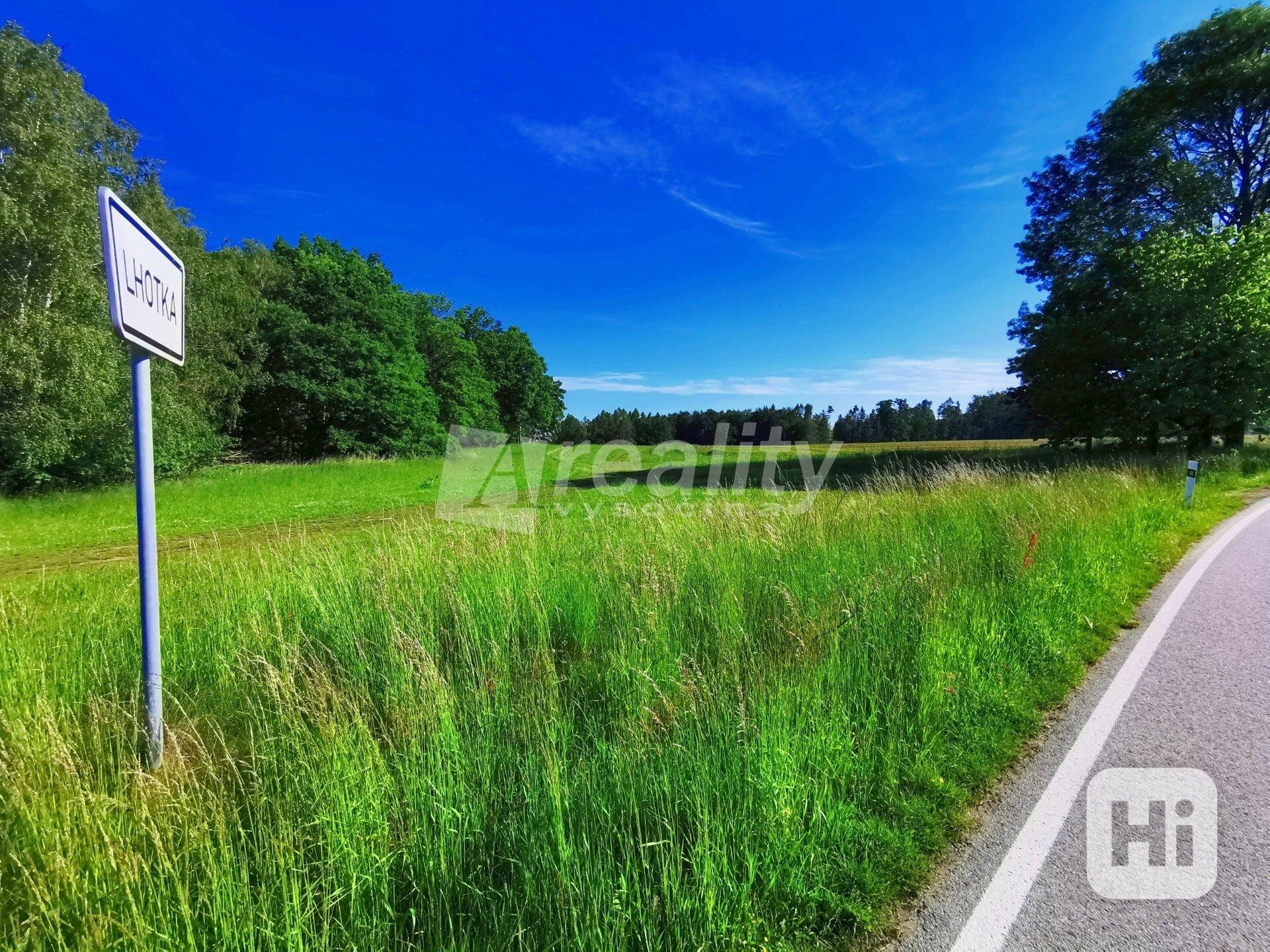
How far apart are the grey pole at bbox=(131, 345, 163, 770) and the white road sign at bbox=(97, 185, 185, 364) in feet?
0.51

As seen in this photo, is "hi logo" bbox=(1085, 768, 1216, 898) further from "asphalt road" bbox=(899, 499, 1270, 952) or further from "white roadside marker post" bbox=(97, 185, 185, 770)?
"white roadside marker post" bbox=(97, 185, 185, 770)

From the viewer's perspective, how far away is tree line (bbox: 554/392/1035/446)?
8619cm

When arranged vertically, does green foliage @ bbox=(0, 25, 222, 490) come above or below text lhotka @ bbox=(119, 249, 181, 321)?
above

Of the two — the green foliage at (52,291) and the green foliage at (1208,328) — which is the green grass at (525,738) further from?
the green foliage at (1208,328)

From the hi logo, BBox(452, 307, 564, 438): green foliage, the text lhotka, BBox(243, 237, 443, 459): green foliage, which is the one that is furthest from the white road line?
BBox(452, 307, 564, 438): green foliage

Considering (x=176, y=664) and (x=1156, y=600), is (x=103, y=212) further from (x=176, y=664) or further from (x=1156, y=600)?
(x=1156, y=600)

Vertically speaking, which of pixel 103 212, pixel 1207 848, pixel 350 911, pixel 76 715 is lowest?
pixel 1207 848

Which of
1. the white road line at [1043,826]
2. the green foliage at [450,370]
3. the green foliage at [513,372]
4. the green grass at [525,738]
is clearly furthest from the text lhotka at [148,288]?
the green foliage at [513,372]

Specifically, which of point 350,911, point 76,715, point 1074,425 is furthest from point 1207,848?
point 1074,425

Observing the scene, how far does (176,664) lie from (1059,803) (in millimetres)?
5886

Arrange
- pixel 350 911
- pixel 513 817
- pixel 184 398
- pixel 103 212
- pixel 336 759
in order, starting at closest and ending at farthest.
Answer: pixel 350 911
pixel 103 212
pixel 513 817
pixel 336 759
pixel 184 398

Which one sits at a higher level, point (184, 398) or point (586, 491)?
point (184, 398)

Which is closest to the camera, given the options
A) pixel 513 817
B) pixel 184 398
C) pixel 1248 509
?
pixel 513 817

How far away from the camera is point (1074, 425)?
2303 cm
